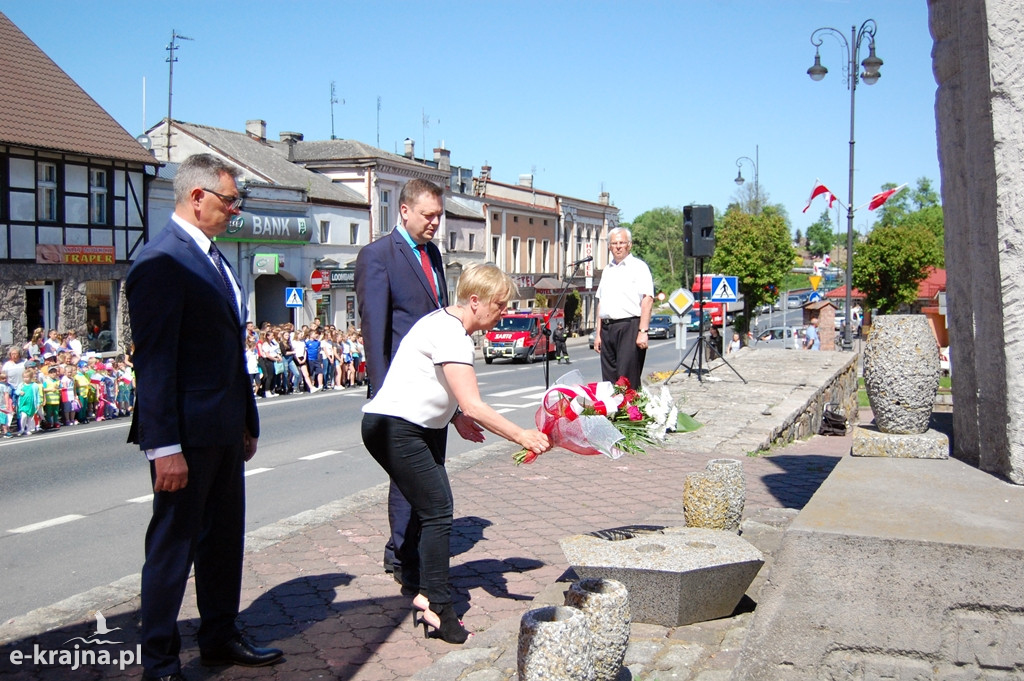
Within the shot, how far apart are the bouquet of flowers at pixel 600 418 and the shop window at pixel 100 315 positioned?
2488cm

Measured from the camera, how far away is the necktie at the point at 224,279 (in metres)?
3.88

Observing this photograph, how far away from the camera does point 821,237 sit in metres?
156

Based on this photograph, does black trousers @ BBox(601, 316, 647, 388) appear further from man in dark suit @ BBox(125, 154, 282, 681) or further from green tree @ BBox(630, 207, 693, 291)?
green tree @ BBox(630, 207, 693, 291)

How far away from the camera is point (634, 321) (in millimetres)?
7828

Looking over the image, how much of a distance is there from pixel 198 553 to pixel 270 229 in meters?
31.1

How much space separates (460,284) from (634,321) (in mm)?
3807

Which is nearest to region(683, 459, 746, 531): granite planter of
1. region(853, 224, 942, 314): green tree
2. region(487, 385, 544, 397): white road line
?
region(487, 385, 544, 397): white road line

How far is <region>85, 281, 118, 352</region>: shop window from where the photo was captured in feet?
86.1

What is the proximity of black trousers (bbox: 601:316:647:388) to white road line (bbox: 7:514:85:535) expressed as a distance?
486 cm

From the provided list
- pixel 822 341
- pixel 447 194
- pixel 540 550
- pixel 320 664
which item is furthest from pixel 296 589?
pixel 447 194

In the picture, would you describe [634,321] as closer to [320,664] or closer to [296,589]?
[296,589]

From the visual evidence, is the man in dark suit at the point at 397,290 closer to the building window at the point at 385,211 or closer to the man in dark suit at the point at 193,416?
the man in dark suit at the point at 193,416

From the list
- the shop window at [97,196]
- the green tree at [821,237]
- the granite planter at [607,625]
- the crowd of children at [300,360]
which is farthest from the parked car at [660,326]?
the green tree at [821,237]

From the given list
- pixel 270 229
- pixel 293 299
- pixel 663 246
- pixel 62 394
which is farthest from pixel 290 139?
pixel 663 246
